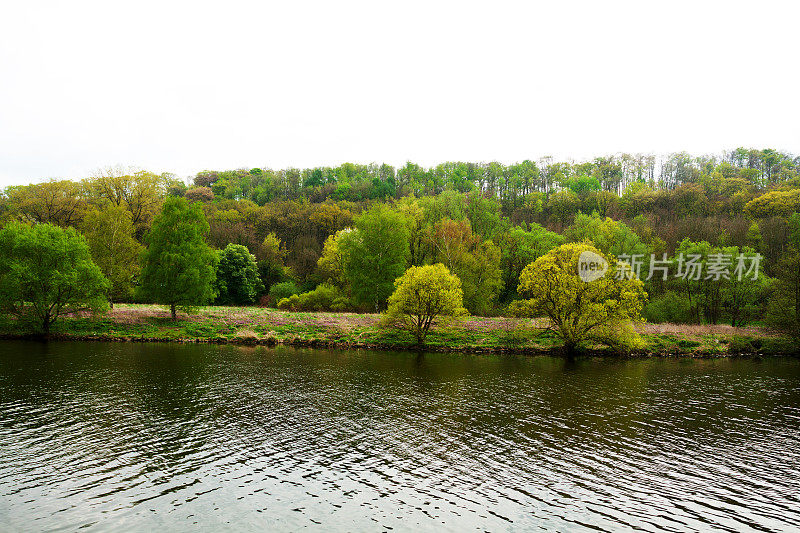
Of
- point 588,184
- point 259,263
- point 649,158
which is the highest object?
point 649,158

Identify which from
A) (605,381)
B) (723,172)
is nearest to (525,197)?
(723,172)

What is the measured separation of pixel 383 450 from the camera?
67.3 feet

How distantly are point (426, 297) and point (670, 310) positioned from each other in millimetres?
41645

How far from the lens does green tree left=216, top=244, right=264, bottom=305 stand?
85338 mm

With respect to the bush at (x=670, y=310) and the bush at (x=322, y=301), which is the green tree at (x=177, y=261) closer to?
the bush at (x=322, y=301)

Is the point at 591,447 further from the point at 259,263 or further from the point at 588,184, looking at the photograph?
the point at 588,184

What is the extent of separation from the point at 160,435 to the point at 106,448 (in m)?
2.31

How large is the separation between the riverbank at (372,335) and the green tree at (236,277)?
2450cm

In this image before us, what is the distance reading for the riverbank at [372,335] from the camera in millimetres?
53594

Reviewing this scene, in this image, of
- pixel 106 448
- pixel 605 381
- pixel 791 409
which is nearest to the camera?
pixel 106 448

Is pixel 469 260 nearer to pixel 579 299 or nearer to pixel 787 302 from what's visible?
pixel 579 299

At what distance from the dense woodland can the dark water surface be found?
115 feet

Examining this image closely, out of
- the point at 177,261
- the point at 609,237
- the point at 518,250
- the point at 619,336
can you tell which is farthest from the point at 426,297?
the point at 609,237

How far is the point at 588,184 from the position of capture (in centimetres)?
13100
